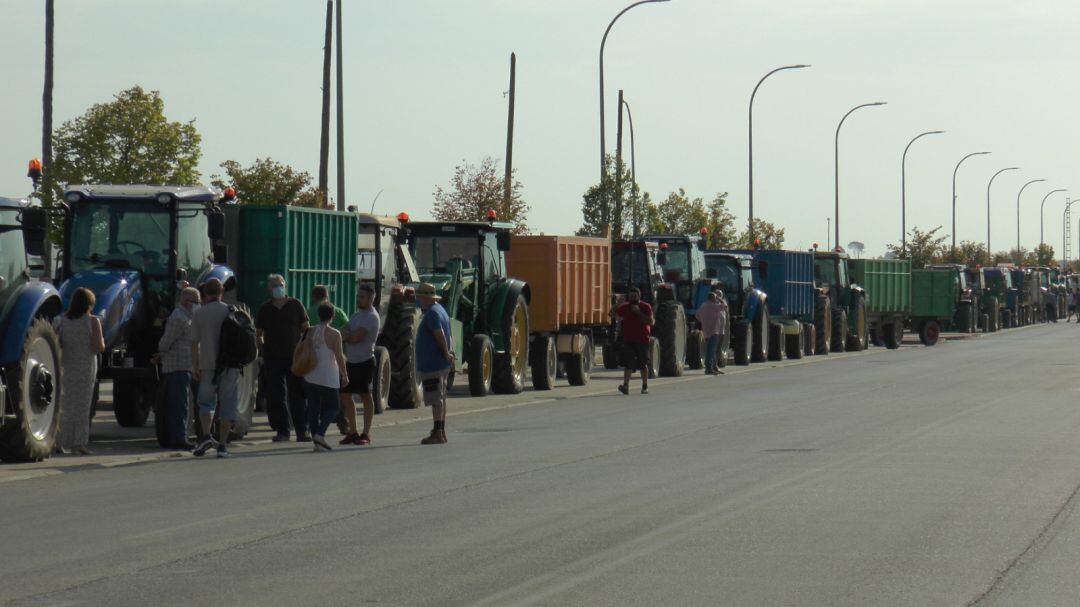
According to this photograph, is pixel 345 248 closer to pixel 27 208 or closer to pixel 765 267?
pixel 27 208

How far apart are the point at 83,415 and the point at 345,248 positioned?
20.3ft

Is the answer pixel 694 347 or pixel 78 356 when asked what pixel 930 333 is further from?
pixel 78 356

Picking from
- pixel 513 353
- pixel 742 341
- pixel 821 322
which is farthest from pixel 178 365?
pixel 821 322

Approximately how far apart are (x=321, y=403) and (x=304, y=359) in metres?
0.56

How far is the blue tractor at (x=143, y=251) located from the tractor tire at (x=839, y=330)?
95.9ft

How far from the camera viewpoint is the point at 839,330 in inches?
1848

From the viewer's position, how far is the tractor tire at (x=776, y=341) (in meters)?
41.8

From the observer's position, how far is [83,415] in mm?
17172

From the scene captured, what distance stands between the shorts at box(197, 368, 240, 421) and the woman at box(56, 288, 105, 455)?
1.07 metres

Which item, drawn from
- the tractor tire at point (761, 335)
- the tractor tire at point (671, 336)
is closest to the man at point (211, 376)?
the tractor tire at point (671, 336)

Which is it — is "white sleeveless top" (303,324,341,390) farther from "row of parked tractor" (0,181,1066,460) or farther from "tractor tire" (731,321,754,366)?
"tractor tire" (731,321,754,366)

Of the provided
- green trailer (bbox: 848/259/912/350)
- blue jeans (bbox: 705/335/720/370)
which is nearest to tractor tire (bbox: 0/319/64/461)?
blue jeans (bbox: 705/335/720/370)

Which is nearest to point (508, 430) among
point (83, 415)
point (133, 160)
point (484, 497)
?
point (83, 415)

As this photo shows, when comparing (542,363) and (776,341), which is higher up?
(776,341)
